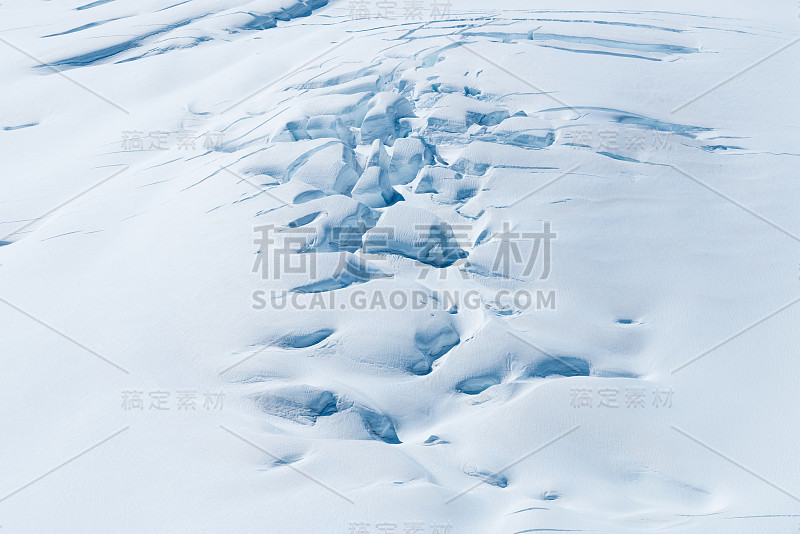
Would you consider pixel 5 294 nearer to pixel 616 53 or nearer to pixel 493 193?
pixel 493 193

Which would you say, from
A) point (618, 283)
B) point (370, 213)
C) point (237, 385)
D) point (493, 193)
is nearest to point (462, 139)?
point (493, 193)

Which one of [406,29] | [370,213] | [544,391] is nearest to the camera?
[544,391]

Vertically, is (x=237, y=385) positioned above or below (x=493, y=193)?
below

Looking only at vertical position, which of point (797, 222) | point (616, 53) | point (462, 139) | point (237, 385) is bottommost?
point (237, 385)

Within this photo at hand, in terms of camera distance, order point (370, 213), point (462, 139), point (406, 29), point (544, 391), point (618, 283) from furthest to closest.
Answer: point (406, 29) → point (462, 139) → point (370, 213) → point (618, 283) → point (544, 391)

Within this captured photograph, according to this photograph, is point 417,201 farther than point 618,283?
Yes

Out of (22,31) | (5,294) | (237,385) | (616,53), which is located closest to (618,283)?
(237,385)
